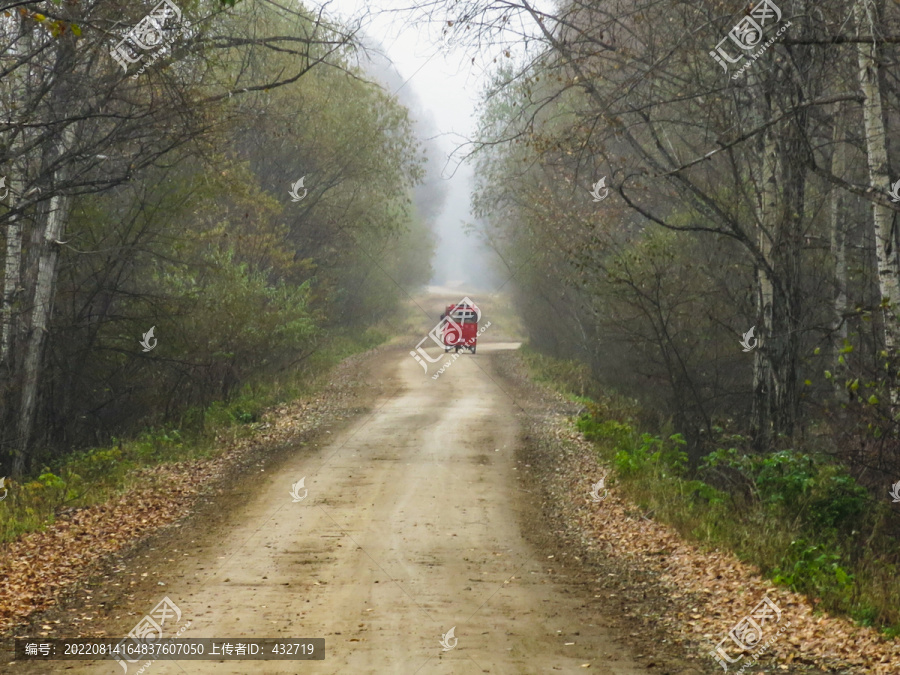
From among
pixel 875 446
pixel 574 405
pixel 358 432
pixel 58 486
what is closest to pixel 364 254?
pixel 574 405

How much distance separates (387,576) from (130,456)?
7.45 metres

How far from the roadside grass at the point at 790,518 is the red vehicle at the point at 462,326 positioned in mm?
21492

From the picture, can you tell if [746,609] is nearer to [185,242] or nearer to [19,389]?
[19,389]

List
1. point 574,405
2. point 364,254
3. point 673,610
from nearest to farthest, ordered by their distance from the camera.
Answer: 1. point 673,610
2. point 574,405
3. point 364,254

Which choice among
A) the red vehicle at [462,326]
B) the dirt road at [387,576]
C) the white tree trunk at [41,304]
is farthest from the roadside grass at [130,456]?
the red vehicle at [462,326]

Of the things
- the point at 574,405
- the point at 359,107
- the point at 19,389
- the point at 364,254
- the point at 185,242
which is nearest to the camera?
the point at 19,389

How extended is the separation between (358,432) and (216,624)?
935 cm

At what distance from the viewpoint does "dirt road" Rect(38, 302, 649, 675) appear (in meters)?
6.07

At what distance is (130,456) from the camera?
547 inches

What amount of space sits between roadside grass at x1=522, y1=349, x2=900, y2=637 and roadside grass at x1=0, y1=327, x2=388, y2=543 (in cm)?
659

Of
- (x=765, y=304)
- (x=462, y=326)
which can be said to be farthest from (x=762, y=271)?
(x=462, y=326)

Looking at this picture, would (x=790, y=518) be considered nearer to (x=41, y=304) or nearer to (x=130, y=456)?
(x=130, y=456)

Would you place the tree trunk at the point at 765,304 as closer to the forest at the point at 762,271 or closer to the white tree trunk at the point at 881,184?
the forest at the point at 762,271

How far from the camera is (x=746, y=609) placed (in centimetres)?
704
